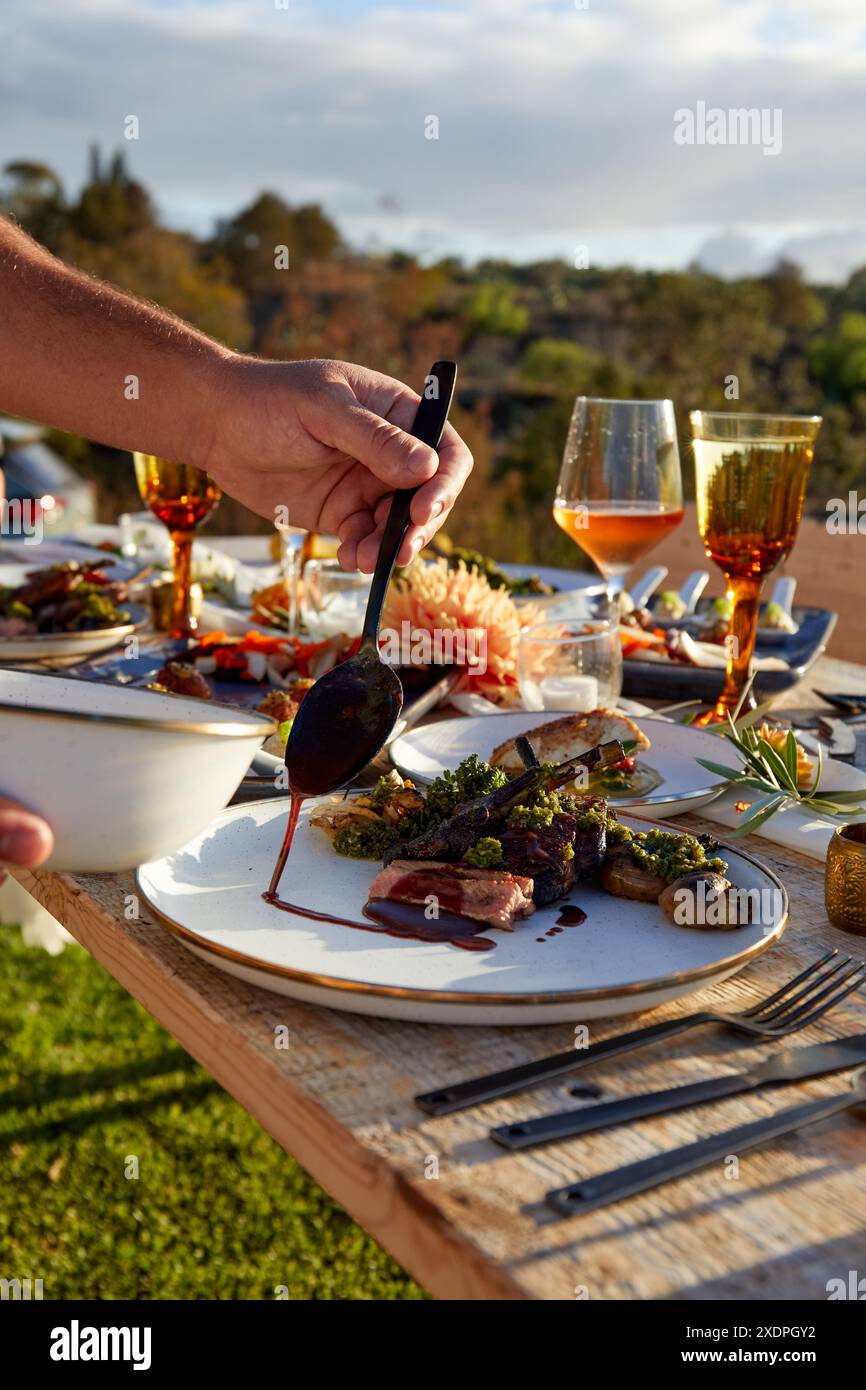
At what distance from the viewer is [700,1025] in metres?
1.11

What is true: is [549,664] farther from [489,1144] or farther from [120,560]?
[120,560]

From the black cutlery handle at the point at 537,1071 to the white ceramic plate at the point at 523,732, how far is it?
1.74ft

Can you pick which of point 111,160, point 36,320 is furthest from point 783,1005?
point 111,160

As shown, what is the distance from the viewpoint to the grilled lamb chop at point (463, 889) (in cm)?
119

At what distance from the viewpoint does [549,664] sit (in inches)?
77.5

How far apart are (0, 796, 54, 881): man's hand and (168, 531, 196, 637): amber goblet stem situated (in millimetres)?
1705

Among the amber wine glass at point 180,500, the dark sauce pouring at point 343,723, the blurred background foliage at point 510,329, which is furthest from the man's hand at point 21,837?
the blurred background foliage at point 510,329

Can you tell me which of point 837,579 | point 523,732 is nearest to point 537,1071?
point 523,732

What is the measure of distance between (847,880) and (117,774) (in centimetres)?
76

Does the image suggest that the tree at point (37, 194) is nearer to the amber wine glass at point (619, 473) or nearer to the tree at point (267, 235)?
the tree at point (267, 235)

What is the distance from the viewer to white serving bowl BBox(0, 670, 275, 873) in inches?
→ 38.2

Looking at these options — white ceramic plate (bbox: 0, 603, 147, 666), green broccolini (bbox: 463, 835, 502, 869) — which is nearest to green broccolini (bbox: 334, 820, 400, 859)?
green broccolini (bbox: 463, 835, 502, 869)

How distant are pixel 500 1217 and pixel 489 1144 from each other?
90mm
